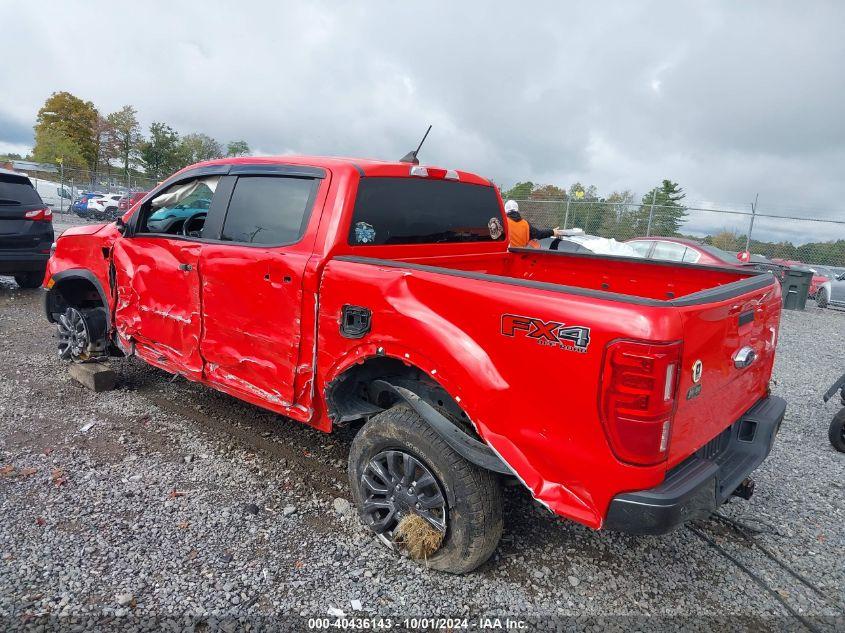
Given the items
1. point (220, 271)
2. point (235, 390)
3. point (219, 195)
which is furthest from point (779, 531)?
point (219, 195)

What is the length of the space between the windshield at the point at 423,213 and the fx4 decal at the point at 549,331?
4.00ft

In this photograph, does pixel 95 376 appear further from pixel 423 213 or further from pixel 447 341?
pixel 447 341

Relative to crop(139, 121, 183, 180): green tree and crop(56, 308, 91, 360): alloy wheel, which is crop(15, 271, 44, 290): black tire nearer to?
crop(56, 308, 91, 360): alloy wheel

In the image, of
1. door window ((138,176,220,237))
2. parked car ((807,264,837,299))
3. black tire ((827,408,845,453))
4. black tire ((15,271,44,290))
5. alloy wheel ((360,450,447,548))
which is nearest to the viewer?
alloy wheel ((360,450,447,548))

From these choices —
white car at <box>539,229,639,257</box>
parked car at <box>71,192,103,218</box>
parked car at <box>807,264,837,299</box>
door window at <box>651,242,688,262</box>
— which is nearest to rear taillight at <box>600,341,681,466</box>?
white car at <box>539,229,639,257</box>

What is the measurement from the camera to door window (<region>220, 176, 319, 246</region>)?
318cm

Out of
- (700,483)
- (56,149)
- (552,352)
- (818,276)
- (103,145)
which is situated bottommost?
(818,276)

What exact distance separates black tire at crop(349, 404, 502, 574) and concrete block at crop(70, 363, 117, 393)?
10.7 feet

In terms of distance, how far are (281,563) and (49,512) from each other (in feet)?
4.50

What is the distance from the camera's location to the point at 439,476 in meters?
2.55

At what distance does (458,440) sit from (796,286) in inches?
583

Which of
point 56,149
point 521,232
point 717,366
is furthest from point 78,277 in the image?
point 56,149

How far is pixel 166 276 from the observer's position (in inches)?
152

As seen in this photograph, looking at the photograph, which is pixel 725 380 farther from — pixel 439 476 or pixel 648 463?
pixel 439 476
